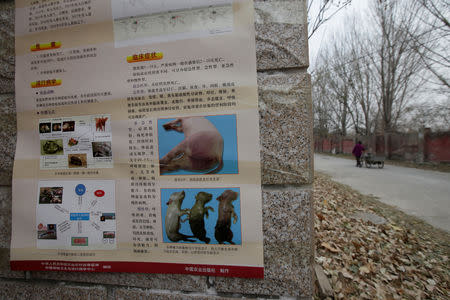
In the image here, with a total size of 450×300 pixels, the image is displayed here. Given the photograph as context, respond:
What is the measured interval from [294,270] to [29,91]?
1.86 meters

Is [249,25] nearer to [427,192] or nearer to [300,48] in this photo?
[300,48]

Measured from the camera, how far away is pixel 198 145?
118 centimetres

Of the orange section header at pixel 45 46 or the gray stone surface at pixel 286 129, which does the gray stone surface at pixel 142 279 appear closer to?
the gray stone surface at pixel 286 129

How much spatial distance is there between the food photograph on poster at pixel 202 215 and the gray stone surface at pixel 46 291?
0.58 m

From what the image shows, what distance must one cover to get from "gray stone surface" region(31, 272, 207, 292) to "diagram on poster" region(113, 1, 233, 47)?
1.31 metres

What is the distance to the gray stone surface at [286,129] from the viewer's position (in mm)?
1144

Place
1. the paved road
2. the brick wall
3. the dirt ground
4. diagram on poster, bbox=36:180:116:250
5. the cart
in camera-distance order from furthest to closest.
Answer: the brick wall → the cart → the paved road → the dirt ground → diagram on poster, bbox=36:180:116:250

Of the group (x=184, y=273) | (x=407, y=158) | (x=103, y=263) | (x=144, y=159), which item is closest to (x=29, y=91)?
(x=144, y=159)

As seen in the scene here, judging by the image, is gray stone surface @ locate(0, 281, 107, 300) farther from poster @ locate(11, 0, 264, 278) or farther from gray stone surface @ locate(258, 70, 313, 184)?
gray stone surface @ locate(258, 70, 313, 184)

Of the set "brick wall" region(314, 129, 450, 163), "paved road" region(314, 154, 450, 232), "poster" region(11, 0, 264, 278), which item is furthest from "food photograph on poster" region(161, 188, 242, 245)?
"brick wall" region(314, 129, 450, 163)

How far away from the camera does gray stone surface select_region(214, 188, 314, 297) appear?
115 cm

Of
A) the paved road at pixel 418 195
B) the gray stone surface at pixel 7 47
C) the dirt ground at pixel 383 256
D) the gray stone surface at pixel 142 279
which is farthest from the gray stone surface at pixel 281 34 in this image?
the paved road at pixel 418 195

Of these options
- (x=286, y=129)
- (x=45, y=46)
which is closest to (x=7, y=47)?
(x=45, y=46)

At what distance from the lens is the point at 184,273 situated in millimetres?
1199
